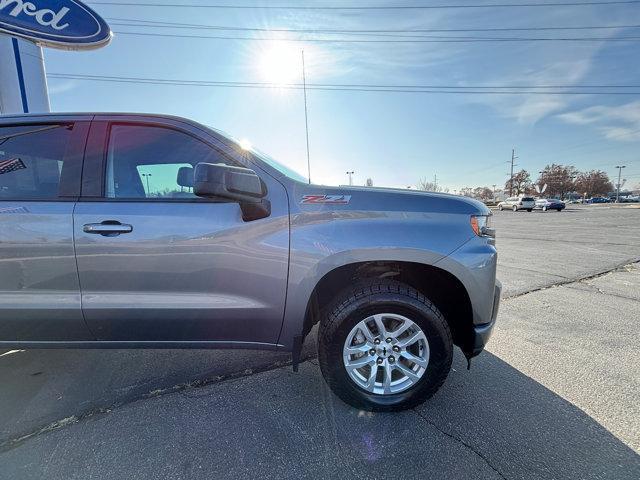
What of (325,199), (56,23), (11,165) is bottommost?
(325,199)

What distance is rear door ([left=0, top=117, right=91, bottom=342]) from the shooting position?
6.94 feet

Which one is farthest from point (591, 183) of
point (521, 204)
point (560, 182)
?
point (521, 204)

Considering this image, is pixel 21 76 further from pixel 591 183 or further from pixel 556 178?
pixel 591 183

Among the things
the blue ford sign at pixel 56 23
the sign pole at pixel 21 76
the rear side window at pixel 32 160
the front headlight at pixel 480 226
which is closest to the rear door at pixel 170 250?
the rear side window at pixel 32 160

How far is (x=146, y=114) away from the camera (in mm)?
2244

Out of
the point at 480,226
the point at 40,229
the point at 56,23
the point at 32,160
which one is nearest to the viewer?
the point at 40,229

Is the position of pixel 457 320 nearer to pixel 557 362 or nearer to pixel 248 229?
pixel 557 362

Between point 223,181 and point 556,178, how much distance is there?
88.5 meters

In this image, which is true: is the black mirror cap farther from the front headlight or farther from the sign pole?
the sign pole

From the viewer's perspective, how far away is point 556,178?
237ft

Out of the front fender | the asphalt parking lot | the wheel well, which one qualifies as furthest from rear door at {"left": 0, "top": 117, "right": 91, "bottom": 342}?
the wheel well

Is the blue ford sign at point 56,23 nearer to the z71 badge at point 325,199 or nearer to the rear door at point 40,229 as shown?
the rear door at point 40,229

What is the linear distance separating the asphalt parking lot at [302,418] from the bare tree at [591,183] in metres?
97.6

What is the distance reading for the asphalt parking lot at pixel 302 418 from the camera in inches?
71.6
